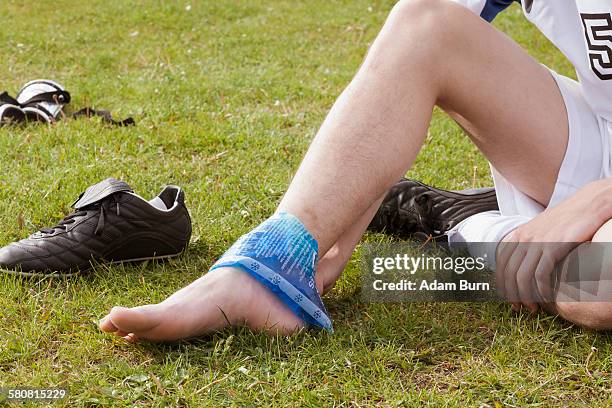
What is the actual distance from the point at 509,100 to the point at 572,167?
0.83 feet

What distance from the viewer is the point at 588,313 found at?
1.97 metres

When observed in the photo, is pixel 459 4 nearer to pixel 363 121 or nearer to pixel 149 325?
pixel 363 121

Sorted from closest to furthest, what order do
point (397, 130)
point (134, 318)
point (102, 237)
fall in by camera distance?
point (134, 318) → point (397, 130) → point (102, 237)

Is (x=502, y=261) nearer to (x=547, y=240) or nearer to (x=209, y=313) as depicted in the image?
(x=547, y=240)

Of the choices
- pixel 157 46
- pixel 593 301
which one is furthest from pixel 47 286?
pixel 157 46

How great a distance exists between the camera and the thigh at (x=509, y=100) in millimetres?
2154

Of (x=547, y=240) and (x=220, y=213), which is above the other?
(x=547, y=240)

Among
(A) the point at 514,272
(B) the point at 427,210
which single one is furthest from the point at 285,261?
(B) the point at 427,210

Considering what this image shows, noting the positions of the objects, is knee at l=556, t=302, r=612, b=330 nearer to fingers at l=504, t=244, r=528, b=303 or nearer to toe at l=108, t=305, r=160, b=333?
fingers at l=504, t=244, r=528, b=303

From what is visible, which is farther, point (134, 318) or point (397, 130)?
point (397, 130)

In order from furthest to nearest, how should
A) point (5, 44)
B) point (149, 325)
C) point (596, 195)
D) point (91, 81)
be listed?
point (5, 44), point (91, 81), point (596, 195), point (149, 325)

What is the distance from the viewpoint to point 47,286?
2.29m

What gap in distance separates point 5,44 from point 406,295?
176 inches

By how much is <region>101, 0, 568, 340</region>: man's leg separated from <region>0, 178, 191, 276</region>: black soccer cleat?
53 centimetres
